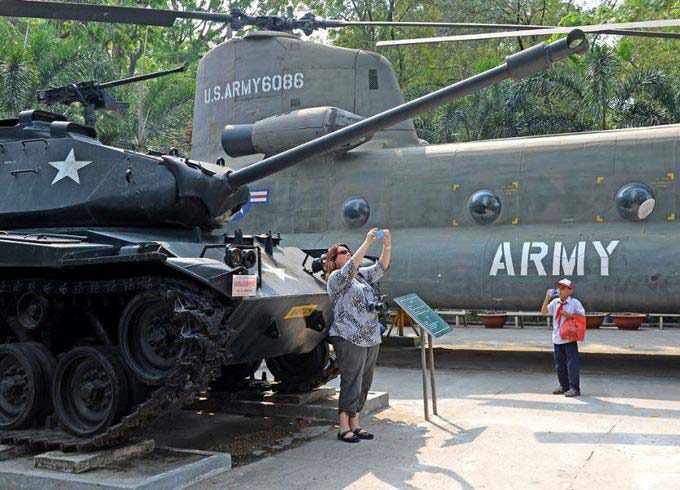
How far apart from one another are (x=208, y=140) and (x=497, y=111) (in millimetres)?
13171

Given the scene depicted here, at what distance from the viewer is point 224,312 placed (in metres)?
6.44

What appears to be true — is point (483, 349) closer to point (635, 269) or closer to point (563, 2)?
point (635, 269)

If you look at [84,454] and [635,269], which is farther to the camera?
[635,269]

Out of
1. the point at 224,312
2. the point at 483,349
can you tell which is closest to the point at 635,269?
the point at 483,349

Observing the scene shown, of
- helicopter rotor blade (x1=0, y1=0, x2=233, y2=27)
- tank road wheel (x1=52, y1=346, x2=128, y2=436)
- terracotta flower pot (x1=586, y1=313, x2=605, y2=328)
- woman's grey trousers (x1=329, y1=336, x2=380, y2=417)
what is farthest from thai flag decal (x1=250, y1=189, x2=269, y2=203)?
terracotta flower pot (x1=586, y1=313, x2=605, y2=328)

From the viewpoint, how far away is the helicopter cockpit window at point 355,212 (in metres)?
13.0

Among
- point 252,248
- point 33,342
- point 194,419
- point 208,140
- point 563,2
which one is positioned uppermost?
point 563,2

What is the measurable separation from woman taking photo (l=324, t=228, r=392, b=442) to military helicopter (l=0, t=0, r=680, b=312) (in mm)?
1835

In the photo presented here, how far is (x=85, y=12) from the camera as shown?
10.4m

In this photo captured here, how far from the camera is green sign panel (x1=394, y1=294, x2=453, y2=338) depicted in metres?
8.27

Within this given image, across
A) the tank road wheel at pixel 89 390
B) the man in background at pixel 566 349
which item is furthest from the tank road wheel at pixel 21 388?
the man in background at pixel 566 349

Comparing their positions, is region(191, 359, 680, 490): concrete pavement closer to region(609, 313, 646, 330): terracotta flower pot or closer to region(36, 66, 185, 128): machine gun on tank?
region(36, 66, 185, 128): machine gun on tank

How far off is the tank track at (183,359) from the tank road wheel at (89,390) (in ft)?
0.43

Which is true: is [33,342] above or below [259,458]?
above
